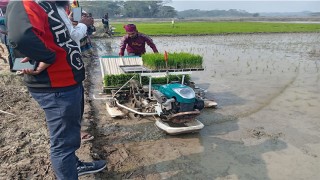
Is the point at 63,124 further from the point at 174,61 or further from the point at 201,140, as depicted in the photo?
the point at 174,61

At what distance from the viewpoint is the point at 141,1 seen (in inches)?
3930

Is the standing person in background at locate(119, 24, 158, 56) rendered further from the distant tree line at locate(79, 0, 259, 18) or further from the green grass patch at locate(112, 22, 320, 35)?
the distant tree line at locate(79, 0, 259, 18)

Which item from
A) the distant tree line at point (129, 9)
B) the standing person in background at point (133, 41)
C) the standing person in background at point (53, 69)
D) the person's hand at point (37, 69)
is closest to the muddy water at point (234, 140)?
the standing person in background at point (53, 69)

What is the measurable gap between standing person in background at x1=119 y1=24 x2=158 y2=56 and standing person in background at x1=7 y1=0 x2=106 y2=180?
425 cm

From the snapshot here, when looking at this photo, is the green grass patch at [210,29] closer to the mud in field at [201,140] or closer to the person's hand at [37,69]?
the mud in field at [201,140]

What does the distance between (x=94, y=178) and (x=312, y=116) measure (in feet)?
14.1

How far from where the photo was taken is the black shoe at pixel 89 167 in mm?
3221

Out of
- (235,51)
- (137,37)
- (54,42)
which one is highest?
(54,42)

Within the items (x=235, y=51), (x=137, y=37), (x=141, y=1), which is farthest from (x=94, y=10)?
(x=137, y=37)

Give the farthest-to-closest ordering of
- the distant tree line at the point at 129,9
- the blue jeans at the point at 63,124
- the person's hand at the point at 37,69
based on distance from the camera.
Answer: the distant tree line at the point at 129,9, the blue jeans at the point at 63,124, the person's hand at the point at 37,69

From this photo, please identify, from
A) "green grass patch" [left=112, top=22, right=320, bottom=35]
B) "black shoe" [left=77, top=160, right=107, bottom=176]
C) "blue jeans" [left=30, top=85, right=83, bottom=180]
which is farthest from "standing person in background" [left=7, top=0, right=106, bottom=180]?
"green grass patch" [left=112, top=22, right=320, bottom=35]

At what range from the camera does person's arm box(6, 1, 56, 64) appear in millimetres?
2102

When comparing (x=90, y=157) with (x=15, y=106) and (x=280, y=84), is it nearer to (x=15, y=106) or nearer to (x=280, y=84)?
(x=15, y=106)

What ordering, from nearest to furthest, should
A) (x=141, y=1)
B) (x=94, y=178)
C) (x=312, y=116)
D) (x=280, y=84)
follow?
1. (x=94, y=178)
2. (x=312, y=116)
3. (x=280, y=84)
4. (x=141, y=1)
